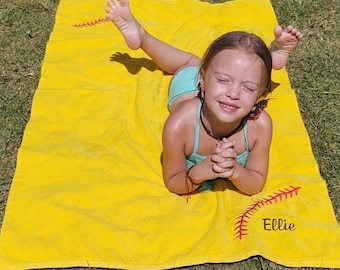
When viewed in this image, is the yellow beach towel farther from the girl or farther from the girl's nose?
the girl's nose

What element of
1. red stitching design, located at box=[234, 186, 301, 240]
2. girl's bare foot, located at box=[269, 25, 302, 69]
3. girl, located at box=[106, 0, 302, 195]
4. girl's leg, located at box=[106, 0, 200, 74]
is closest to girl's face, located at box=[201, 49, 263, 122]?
girl, located at box=[106, 0, 302, 195]

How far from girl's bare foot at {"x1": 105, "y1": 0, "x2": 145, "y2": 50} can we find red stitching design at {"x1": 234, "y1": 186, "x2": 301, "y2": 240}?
3.76 feet

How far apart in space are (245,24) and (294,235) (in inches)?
68.0

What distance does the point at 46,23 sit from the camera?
384cm

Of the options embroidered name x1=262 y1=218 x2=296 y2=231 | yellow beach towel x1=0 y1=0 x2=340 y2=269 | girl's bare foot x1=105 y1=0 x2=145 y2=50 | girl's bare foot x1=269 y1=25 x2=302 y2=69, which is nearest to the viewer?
yellow beach towel x1=0 y1=0 x2=340 y2=269

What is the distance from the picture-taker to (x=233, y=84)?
2422 mm

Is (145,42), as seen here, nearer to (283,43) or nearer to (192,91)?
(192,91)

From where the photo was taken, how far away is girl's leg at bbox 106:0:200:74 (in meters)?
3.18

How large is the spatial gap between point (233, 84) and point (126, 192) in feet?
2.44

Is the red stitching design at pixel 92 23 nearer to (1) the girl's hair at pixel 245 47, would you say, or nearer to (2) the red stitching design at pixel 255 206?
(1) the girl's hair at pixel 245 47

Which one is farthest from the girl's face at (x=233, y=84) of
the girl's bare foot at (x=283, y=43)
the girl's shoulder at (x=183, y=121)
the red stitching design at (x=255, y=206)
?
the girl's bare foot at (x=283, y=43)

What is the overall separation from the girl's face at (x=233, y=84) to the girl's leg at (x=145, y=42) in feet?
2.80

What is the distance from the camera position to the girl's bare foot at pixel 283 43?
305cm

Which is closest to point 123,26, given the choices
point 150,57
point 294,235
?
point 150,57
